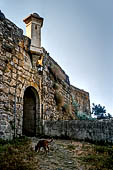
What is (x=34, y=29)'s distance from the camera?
7832mm

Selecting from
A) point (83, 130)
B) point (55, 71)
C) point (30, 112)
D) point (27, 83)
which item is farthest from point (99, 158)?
point (55, 71)

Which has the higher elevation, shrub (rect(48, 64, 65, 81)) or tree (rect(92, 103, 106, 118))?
shrub (rect(48, 64, 65, 81))

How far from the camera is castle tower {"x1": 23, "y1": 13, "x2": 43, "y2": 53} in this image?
25.0ft

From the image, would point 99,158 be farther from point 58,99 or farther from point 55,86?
point 55,86

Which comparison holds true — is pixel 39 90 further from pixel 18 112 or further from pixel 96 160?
pixel 96 160

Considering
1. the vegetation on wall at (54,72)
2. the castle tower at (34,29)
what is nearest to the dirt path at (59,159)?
the castle tower at (34,29)

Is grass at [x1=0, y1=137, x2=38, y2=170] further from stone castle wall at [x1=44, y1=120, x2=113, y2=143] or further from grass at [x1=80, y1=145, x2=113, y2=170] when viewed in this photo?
stone castle wall at [x1=44, y1=120, x2=113, y2=143]

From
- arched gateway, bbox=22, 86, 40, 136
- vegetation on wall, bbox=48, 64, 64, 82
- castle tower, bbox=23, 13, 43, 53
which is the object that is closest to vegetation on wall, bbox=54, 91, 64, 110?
vegetation on wall, bbox=48, 64, 64, 82

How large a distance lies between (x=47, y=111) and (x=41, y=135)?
1359 millimetres

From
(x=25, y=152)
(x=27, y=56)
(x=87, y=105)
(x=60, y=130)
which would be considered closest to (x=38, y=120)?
(x=60, y=130)

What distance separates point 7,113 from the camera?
5832mm

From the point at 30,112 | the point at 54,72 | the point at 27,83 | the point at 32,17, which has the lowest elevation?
the point at 30,112

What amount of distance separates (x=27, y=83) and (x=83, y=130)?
271cm

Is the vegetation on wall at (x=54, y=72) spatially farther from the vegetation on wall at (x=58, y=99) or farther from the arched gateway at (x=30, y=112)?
the arched gateway at (x=30, y=112)
